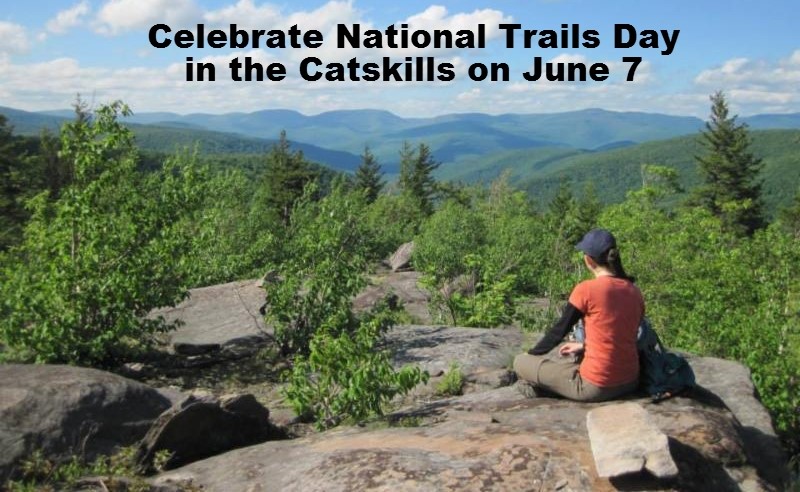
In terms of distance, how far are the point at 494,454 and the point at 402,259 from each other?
28.6 meters

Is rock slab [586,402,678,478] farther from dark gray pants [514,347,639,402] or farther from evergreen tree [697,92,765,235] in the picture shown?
evergreen tree [697,92,765,235]

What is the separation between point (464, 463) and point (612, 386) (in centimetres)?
209

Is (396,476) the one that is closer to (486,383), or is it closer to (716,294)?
(486,383)

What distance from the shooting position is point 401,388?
307 inches

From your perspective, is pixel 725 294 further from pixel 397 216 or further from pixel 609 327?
pixel 397 216

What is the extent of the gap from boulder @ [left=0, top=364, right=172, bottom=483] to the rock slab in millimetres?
4440

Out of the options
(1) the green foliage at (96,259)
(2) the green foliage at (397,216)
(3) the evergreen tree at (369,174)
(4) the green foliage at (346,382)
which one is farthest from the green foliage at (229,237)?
(3) the evergreen tree at (369,174)

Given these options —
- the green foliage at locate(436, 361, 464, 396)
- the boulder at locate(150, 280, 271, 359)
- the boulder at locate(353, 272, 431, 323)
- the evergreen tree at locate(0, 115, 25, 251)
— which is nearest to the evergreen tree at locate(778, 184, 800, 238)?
the boulder at locate(353, 272, 431, 323)

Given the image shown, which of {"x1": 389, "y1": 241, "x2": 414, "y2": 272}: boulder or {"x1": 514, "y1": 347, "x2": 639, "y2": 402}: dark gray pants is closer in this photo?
{"x1": 514, "y1": 347, "x2": 639, "y2": 402}: dark gray pants

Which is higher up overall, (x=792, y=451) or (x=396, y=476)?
(x=396, y=476)

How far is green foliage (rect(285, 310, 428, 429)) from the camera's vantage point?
7.74m

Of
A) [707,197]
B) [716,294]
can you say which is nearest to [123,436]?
[716,294]

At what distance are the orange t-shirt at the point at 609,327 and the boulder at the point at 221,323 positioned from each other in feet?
26.2

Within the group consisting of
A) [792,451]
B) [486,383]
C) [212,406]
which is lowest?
[792,451]
